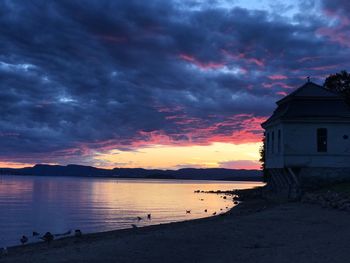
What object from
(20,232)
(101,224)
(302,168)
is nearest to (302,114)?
(302,168)

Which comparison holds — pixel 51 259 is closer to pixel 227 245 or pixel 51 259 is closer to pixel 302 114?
pixel 227 245

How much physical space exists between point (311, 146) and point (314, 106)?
2.87 m

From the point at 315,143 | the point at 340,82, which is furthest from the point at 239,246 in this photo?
the point at 340,82

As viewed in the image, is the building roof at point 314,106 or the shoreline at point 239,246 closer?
the shoreline at point 239,246

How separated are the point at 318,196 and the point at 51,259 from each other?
18.1 m

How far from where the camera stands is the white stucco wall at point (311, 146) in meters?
32.9

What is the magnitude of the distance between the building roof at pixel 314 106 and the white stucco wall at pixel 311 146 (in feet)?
1.68

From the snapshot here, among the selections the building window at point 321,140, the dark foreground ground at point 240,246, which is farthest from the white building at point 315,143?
the dark foreground ground at point 240,246

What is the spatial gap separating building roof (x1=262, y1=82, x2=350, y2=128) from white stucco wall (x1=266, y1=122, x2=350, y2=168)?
0.51m

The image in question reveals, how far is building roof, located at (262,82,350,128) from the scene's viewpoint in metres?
32.7

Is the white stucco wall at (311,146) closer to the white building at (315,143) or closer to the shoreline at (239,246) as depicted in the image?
the white building at (315,143)

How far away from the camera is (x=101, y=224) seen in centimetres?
3791

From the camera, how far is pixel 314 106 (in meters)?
33.3

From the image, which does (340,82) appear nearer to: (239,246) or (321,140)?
(321,140)
